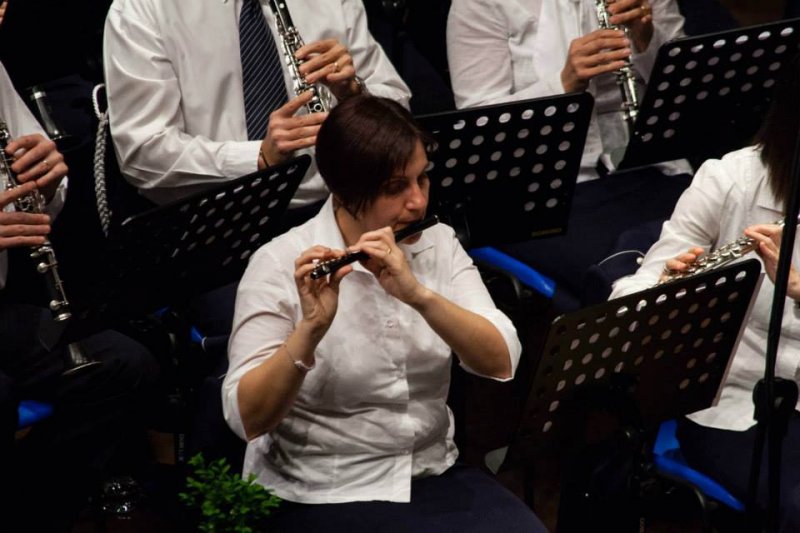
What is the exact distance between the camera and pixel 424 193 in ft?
7.25

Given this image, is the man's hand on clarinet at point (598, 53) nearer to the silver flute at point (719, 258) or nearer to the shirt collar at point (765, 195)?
the shirt collar at point (765, 195)

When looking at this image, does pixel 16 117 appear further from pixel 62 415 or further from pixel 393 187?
pixel 393 187

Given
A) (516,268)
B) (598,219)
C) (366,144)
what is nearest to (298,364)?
(366,144)

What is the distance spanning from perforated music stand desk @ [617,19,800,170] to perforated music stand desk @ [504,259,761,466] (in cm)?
93

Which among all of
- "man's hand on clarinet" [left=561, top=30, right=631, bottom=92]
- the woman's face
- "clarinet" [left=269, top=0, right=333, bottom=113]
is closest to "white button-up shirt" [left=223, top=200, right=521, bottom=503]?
the woman's face

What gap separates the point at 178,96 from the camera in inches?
124

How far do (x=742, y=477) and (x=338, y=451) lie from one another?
85 cm

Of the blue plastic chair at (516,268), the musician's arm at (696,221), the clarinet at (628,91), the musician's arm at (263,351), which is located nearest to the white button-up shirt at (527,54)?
the clarinet at (628,91)

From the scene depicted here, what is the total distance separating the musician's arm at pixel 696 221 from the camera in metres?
2.45

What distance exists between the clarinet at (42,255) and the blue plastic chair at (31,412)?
0.26 meters

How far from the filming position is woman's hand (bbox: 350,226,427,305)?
200 cm

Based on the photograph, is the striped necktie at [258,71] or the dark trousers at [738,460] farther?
the striped necktie at [258,71]

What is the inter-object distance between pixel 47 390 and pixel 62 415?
3.4 inches

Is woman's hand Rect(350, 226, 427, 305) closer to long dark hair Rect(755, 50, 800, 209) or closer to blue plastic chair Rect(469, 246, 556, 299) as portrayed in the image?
→ long dark hair Rect(755, 50, 800, 209)
